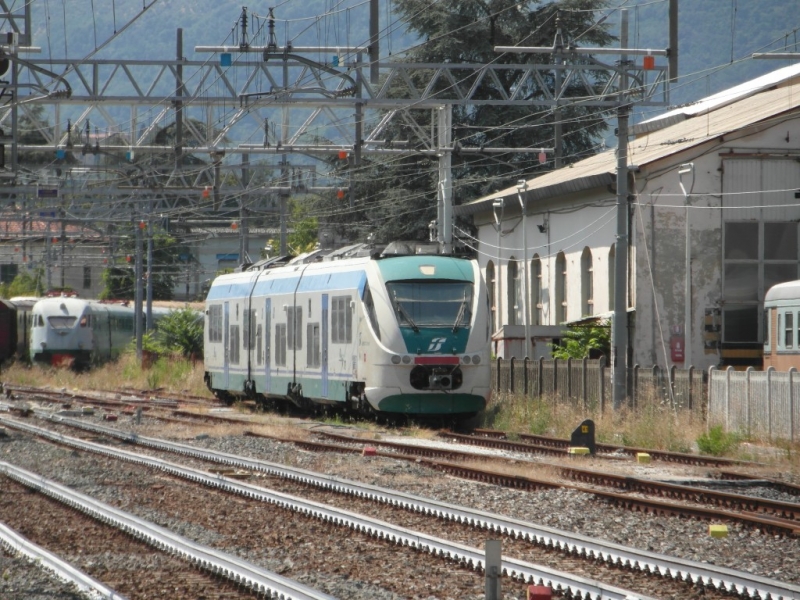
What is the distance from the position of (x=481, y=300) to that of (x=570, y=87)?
34.1 metres

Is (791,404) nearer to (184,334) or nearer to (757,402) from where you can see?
(757,402)

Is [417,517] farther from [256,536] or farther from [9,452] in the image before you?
[9,452]

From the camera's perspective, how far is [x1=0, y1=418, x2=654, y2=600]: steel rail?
8.24 m

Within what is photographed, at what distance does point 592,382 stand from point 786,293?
4.71 m

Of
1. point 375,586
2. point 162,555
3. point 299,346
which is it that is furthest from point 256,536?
point 299,346

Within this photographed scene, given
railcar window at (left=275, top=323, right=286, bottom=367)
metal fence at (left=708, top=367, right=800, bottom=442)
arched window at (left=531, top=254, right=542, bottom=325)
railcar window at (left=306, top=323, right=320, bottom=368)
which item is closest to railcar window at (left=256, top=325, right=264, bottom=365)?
railcar window at (left=275, top=323, right=286, bottom=367)

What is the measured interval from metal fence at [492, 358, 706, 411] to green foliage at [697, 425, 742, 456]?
2525 millimetres

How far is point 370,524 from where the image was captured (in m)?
11.1

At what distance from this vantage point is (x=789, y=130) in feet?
104

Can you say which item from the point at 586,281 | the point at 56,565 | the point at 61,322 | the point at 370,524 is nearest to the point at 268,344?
the point at 586,281

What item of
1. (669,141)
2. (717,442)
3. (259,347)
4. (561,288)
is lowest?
(717,442)

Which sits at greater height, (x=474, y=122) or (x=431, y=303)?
(x=474, y=122)

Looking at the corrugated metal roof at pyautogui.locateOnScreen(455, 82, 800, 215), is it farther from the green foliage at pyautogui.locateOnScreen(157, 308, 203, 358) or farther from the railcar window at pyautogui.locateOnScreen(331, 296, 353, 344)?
the green foliage at pyautogui.locateOnScreen(157, 308, 203, 358)

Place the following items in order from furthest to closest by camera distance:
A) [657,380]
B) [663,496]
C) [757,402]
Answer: [657,380], [757,402], [663,496]
